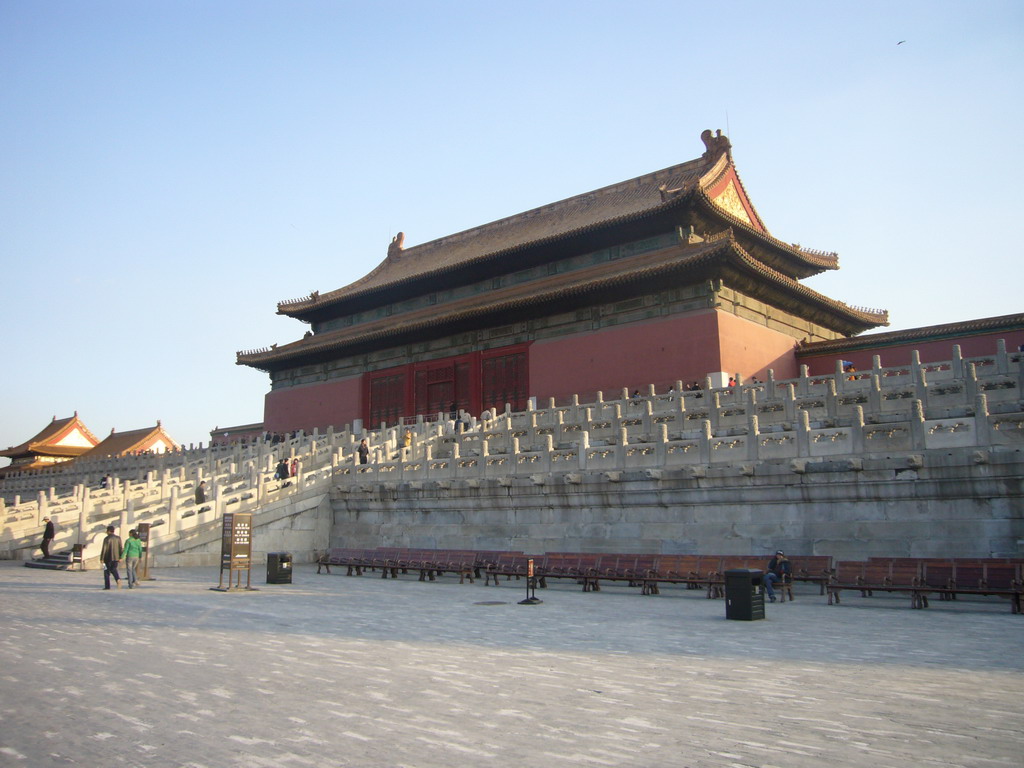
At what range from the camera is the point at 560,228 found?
33.2 metres

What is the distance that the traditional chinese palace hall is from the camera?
25.8 meters

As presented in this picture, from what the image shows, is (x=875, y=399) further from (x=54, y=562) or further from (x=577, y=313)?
(x=54, y=562)

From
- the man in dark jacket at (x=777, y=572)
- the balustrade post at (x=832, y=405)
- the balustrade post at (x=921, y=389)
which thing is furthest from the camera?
the balustrade post at (x=832, y=405)

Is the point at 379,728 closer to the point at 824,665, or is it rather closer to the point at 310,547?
the point at 824,665

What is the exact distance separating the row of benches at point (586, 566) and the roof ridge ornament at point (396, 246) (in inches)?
1056

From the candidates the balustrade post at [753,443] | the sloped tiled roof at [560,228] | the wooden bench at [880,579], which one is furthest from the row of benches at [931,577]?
the sloped tiled roof at [560,228]

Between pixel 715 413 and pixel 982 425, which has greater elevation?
pixel 715 413

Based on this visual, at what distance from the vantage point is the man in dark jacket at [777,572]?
1164cm

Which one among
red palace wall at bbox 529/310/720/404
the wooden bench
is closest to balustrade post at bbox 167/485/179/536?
the wooden bench

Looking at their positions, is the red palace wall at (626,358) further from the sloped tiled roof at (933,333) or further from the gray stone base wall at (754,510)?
the gray stone base wall at (754,510)

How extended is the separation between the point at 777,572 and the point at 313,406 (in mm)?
28211

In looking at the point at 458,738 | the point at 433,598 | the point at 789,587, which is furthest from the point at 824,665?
the point at 433,598

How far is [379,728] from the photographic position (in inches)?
189

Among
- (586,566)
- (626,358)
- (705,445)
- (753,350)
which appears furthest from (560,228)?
(586,566)
